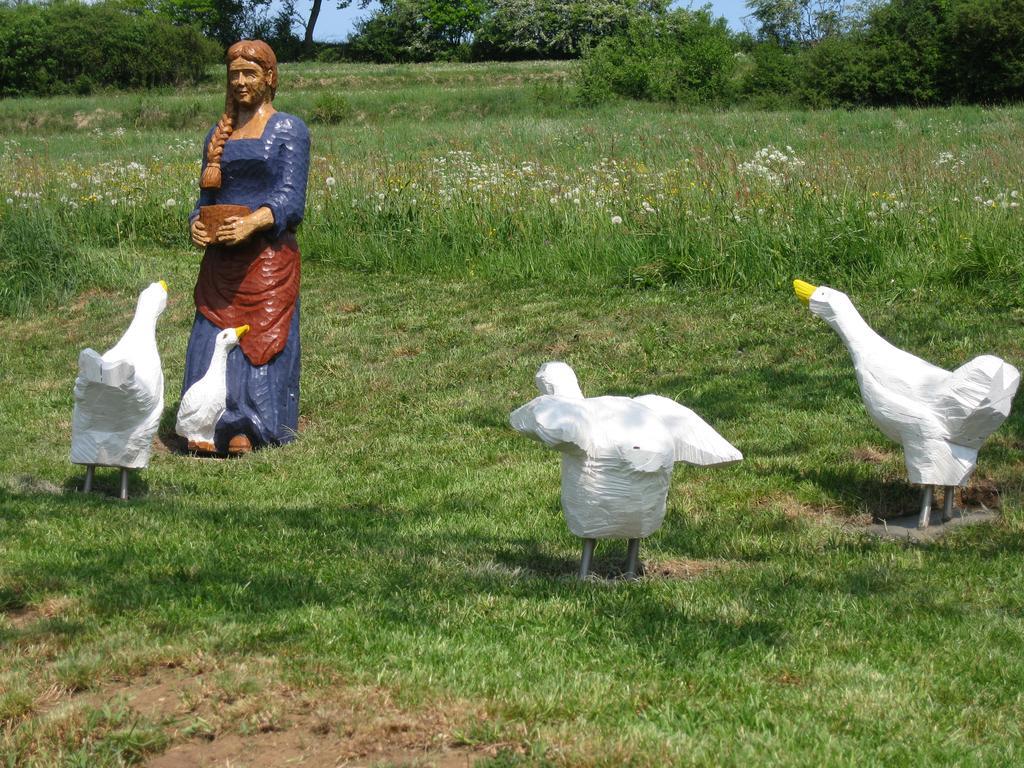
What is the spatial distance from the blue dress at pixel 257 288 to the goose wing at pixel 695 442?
3815 mm

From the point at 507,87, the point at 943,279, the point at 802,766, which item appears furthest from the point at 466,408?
the point at 507,87

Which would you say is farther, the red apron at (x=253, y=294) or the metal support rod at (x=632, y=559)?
the red apron at (x=253, y=294)

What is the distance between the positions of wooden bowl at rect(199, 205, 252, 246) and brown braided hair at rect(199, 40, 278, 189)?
189 millimetres

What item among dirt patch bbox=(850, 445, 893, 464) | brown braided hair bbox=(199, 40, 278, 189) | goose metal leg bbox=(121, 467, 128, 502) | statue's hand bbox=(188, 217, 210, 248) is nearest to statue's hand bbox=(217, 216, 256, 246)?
statue's hand bbox=(188, 217, 210, 248)

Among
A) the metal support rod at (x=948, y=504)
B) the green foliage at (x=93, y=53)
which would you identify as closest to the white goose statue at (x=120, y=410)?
the metal support rod at (x=948, y=504)

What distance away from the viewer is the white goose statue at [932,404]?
17.8 feet

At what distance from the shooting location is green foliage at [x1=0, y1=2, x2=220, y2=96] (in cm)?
3981

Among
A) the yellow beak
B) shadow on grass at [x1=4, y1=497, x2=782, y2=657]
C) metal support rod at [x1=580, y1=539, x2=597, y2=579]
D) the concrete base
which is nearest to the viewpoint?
shadow on grass at [x1=4, y1=497, x2=782, y2=657]

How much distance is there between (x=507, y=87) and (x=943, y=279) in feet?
83.3

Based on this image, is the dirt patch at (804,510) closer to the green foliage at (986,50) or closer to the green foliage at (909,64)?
the green foliage at (986,50)

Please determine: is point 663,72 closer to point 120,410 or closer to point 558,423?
point 120,410

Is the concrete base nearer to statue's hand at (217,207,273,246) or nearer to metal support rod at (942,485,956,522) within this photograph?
metal support rod at (942,485,956,522)

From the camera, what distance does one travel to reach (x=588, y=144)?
19.0m

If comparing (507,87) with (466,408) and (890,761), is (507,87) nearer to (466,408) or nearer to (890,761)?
(466,408)
